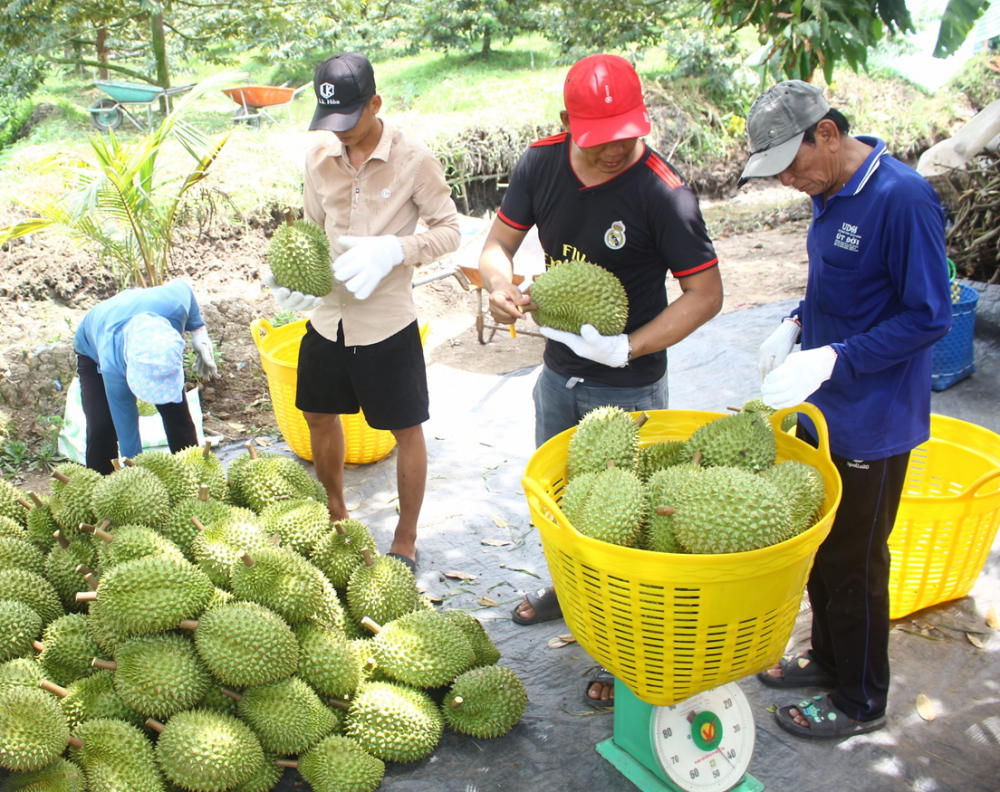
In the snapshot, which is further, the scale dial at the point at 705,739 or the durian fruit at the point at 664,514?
the scale dial at the point at 705,739

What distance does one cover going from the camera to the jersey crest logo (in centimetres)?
238

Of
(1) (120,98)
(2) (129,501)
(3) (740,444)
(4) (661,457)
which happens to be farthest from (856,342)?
(1) (120,98)

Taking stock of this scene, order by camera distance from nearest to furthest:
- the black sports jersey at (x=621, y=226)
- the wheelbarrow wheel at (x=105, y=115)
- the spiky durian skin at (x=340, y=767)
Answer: the spiky durian skin at (x=340, y=767), the black sports jersey at (x=621, y=226), the wheelbarrow wheel at (x=105, y=115)

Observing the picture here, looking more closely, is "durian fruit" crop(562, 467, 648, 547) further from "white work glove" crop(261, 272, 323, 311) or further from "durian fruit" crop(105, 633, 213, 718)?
"white work glove" crop(261, 272, 323, 311)

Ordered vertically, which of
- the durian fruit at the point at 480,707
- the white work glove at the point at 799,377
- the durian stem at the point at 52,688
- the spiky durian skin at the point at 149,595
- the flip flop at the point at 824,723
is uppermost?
the white work glove at the point at 799,377

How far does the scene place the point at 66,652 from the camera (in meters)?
2.23

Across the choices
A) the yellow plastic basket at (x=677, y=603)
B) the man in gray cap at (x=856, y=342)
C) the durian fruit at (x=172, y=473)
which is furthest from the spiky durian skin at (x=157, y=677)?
the man in gray cap at (x=856, y=342)

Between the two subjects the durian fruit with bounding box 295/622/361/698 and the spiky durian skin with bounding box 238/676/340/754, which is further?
the durian fruit with bounding box 295/622/361/698

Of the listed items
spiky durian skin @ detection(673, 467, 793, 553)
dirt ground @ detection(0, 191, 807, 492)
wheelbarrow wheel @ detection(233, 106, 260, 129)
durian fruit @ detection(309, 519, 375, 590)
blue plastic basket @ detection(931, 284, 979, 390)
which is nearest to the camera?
spiky durian skin @ detection(673, 467, 793, 553)

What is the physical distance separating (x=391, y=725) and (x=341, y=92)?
2.23 metres

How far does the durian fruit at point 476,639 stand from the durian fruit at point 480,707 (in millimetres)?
150

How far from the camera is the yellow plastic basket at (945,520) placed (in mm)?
2570

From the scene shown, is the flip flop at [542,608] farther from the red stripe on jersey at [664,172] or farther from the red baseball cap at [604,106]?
the red baseball cap at [604,106]

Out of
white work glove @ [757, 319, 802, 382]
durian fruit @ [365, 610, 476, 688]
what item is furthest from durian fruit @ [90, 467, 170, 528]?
white work glove @ [757, 319, 802, 382]
